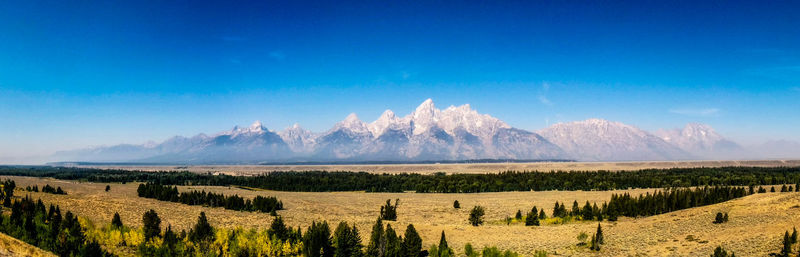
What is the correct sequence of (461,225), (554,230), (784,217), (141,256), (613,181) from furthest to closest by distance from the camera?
(613,181), (461,225), (554,230), (784,217), (141,256)

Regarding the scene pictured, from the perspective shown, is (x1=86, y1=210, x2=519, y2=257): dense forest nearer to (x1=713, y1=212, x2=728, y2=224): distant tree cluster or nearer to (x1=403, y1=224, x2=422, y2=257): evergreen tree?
(x1=403, y1=224, x2=422, y2=257): evergreen tree

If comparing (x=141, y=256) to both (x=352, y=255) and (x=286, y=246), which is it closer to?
(x=286, y=246)

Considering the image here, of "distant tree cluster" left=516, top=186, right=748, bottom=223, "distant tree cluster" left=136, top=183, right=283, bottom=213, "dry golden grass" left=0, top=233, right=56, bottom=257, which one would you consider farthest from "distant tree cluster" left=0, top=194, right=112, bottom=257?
"distant tree cluster" left=516, top=186, right=748, bottom=223

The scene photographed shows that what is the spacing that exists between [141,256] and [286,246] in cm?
1118

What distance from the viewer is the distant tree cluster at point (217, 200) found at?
2918 inches

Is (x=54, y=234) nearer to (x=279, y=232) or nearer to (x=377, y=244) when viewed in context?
(x=279, y=232)

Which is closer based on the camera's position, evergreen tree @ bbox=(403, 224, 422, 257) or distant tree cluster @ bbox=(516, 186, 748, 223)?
evergreen tree @ bbox=(403, 224, 422, 257)

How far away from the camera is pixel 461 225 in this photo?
6025cm

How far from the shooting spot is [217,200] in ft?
263

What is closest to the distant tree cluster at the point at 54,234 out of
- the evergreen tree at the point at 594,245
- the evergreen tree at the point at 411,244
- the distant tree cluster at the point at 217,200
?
the evergreen tree at the point at 411,244

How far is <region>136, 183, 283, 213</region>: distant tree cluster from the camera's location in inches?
2918

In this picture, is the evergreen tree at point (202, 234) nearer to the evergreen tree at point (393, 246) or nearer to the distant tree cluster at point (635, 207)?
the evergreen tree at point (393, 246)

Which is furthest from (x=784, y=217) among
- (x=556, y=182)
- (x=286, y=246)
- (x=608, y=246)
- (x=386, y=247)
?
(x=556, y=182)

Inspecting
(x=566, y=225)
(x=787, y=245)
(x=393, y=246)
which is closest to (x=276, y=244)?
(x=393, y=246)
